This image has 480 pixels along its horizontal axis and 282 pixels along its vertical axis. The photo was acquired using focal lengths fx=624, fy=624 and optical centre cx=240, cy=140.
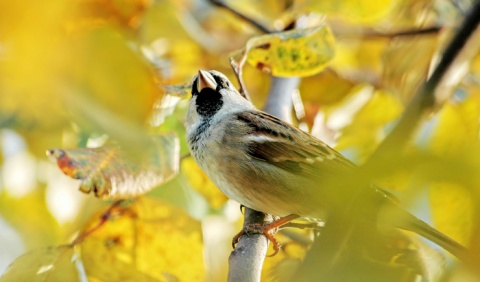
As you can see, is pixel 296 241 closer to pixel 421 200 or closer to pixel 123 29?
pixel 123 29

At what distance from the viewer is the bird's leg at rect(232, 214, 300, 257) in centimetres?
214

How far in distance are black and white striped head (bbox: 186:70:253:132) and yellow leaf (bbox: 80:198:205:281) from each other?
0.88 meters

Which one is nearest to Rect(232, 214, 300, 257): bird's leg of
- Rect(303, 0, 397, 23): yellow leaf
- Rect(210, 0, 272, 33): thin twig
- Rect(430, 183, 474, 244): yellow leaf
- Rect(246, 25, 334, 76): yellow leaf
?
Rect(246, 25, 334, 76): yellow leaf

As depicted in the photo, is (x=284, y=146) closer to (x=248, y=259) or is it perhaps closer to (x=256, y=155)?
(x=256, y=155)

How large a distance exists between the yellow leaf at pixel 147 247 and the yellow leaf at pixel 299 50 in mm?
637

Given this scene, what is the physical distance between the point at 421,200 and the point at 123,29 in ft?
5.84

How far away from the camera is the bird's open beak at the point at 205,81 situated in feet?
9.12

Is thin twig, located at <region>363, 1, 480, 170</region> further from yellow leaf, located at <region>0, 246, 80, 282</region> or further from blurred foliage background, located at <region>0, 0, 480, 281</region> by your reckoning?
yellow leaf, located at <region>0, 246, 80, 282</region>

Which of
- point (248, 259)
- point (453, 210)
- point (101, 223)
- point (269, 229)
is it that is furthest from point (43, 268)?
point (453, 210)

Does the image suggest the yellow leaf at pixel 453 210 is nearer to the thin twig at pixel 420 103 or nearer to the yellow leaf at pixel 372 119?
the thin twig at pixel 420 103

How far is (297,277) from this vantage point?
2.53 feet

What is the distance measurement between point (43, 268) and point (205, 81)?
1.28 meters

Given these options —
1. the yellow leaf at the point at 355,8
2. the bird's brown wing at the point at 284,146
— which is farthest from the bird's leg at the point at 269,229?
the yellow leaf at the point at 355,8

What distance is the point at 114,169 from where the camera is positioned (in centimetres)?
179
